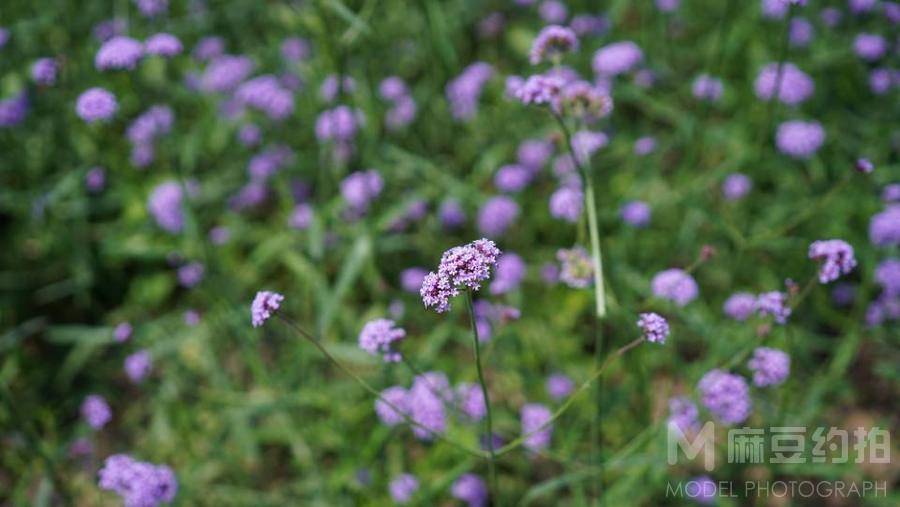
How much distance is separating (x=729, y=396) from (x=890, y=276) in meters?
1.20

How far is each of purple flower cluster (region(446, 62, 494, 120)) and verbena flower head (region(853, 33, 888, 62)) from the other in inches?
73.8

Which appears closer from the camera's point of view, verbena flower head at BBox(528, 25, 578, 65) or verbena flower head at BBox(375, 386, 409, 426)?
verbena flower head at BBox(528, 25, 578, 65)

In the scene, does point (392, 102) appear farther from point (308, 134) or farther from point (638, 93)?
point (638, 93)

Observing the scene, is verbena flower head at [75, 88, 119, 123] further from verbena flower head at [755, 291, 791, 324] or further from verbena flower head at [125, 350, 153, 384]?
verbena flower head at [755, 291, 791, 324]

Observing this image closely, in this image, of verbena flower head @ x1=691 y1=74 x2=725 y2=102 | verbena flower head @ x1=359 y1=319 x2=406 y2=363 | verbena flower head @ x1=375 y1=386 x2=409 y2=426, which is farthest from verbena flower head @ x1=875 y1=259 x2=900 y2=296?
verbena flower head @ x1=359 y1=319 x2=406 y2=363

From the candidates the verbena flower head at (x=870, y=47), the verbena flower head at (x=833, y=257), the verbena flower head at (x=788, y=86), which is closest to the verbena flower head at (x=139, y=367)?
the verbena flower head at (x=833, y=257)

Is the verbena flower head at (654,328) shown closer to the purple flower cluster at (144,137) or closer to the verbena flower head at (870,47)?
the verbena flower head at (870,47)

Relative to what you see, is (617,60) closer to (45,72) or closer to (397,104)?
(397,104)

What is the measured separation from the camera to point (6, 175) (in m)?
4.45

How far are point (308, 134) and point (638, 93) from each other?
2.01 metres

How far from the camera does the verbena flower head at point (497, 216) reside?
348 cm

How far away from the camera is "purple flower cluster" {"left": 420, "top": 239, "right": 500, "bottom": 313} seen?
4.72ft

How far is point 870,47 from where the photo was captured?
3.47 metres

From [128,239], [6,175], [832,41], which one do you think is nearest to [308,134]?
[128,239]
